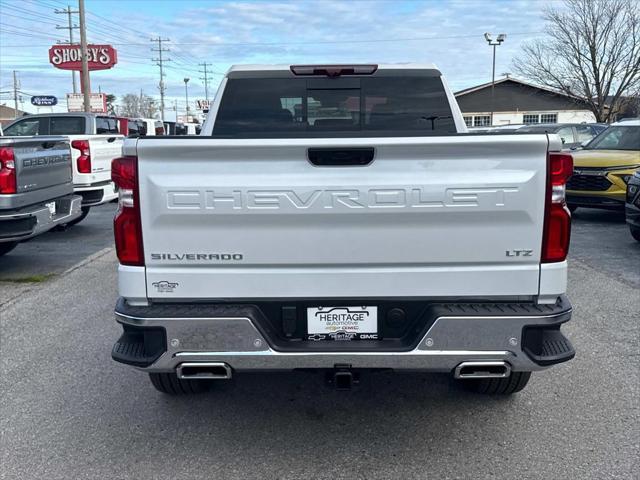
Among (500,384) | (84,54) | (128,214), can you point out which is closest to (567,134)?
(500,384)

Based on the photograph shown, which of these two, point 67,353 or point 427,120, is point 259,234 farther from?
point 67,353

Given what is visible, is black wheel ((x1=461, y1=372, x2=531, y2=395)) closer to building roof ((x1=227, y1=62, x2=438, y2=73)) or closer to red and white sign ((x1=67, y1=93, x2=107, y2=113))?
building roof ((x1=227, y1=62, x2=438, y2=73))

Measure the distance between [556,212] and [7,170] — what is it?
5749 millimetres

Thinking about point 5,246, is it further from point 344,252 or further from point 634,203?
point 634,203

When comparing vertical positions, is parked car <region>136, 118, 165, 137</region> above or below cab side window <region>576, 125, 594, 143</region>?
above

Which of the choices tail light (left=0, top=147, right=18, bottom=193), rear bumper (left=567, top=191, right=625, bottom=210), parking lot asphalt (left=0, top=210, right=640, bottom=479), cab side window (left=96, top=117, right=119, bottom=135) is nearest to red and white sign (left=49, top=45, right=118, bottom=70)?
cab side window (left=96, top=117, right=119, bottom=135)

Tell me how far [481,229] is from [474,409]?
4.93 ft

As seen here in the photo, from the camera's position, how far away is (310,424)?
12.4 ft

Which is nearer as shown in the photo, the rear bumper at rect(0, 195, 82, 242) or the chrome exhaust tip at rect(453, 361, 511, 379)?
the chrome exhaust tip at rect(453, 361, 511, 379)

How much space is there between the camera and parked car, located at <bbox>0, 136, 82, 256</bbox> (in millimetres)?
6695

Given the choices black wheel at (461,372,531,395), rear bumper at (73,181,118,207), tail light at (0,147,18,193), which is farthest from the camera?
rear bumper at (73,181,118,207)

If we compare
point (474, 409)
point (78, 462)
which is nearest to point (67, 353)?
point (78, 462)

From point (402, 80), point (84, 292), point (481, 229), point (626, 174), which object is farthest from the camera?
point (626, 174)

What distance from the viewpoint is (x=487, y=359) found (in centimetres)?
307
